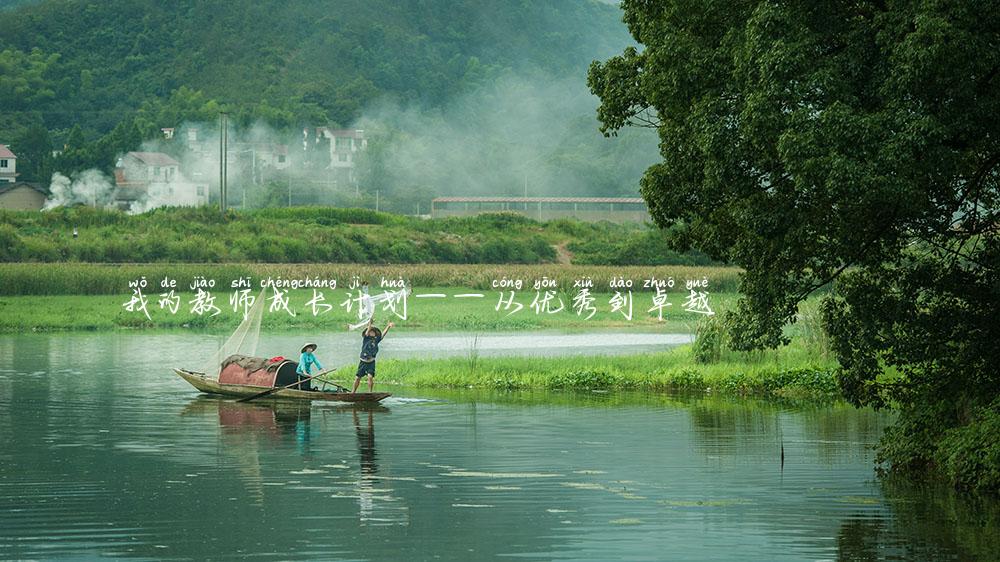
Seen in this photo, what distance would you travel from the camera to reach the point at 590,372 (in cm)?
3850

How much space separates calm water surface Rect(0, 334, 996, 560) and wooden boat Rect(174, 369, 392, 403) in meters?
0.36

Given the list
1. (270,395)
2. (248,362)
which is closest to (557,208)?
(248,362)

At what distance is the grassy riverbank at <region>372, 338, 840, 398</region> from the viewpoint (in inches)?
1446

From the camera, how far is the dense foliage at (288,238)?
9012cm

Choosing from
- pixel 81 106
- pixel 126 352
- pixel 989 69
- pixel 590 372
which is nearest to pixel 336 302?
pixel 126 352

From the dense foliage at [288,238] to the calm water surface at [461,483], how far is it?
2205 inches

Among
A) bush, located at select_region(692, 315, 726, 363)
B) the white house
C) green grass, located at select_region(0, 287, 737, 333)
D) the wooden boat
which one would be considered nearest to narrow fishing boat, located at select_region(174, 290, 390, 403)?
the wooden boat

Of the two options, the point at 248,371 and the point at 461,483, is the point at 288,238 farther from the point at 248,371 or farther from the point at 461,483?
the point at 461,483

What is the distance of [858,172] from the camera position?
1906cm

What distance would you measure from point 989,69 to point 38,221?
89.3 metres

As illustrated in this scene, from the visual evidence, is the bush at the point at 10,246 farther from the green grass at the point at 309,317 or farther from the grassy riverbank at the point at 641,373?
the grassy riverbank at the point at 641,373

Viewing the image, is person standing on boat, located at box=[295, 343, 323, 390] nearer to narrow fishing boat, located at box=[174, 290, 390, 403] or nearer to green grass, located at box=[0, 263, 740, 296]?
narrow fishing boat, located at box=[174, 290, 390, 403]

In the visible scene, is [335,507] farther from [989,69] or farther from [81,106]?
[81,106]

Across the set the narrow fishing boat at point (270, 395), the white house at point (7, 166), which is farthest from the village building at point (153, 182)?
the narrow fishing boat at point (270, 395)
